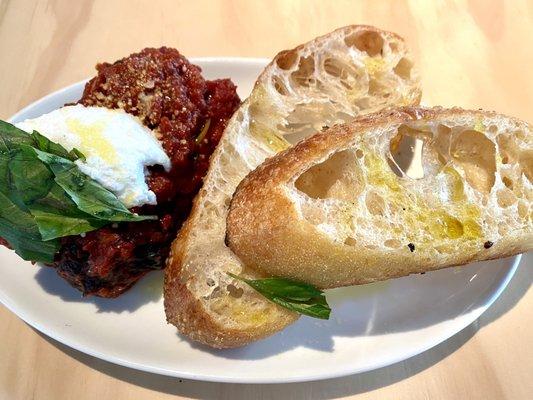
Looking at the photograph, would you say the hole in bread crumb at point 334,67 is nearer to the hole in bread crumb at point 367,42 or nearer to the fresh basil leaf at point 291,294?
the hole in bread crumb at point 367,42

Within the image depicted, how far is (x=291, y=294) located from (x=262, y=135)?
2.58 ft

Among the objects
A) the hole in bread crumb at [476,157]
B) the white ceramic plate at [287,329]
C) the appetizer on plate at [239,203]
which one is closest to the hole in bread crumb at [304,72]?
the appetizer on plate at [239,203]

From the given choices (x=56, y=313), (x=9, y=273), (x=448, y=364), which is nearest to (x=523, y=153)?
(x=448, y=364)

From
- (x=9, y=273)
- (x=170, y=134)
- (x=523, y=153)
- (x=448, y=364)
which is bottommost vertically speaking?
(x=9, y=273)

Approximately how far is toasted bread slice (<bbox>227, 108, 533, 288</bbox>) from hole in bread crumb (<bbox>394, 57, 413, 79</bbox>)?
0.61m

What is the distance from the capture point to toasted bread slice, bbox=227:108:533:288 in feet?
5.58

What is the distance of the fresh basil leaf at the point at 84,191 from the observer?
1.74 metres

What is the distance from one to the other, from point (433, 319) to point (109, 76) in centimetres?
162

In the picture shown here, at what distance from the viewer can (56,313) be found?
1.99 metres

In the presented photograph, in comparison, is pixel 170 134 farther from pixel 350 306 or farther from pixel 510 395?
pixel 510 395

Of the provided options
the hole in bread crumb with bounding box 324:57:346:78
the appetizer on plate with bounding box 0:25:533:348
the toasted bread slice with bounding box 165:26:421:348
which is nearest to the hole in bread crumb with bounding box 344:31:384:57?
the toasted bread slice with bounding box 165:26:421:348

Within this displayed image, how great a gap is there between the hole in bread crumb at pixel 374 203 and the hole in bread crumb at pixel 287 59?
33.9 inches

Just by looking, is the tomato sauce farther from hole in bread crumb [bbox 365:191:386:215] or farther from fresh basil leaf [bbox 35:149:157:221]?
hole in bread crumb [bbox 365:191:386:215]

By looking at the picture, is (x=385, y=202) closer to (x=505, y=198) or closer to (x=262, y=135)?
(x=505, y=198)
